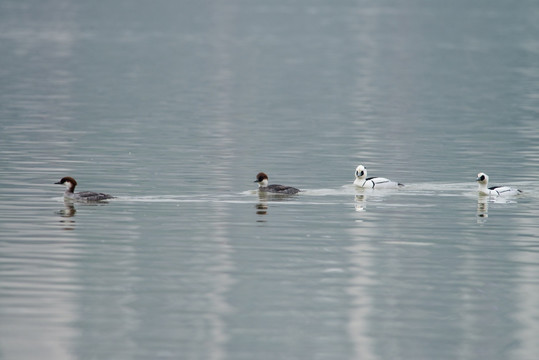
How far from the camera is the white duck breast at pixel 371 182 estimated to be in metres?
31.0

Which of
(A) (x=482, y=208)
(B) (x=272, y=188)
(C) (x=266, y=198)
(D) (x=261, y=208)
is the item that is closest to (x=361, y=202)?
(B) (x=272, y=188)

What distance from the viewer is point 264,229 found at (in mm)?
24984

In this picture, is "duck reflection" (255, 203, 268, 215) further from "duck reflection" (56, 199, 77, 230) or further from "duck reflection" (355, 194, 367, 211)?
"duck reflection" (56, 199, 77, 230)

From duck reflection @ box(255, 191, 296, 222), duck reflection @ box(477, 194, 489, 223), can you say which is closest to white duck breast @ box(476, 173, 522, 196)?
duck reflection @ box(477, 194, 489, 223)

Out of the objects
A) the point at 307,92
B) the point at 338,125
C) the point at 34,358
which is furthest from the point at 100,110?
the point at 34,358

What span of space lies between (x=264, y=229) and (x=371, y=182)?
6.94 m

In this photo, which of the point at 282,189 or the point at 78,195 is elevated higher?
the point at 282,189

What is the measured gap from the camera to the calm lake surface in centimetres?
1702

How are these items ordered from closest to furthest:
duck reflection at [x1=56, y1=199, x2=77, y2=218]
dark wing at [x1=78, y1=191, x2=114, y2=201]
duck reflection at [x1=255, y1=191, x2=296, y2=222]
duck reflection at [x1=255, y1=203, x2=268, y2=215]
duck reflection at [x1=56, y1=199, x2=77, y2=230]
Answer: duck reflection at [x1=56, y1=199, x2=77, y2=230] → duck reflection at [x1=56, y1=199, x2=77, y2=218] → duck reflection at [x1=255, y1=203, x2=268, y2=215] → dark wing at [x1=78, y1=191, x2=114, y2=201] → duck reflection at [x1=255, y1=191, x2=296, y2=222]

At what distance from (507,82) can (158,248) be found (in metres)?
60.8

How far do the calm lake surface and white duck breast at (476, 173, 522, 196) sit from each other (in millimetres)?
344

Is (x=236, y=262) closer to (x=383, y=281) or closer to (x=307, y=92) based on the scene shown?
(x=383, y=281)

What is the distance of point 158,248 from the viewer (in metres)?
22.7

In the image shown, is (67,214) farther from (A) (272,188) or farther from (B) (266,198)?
(A) (272,188)
